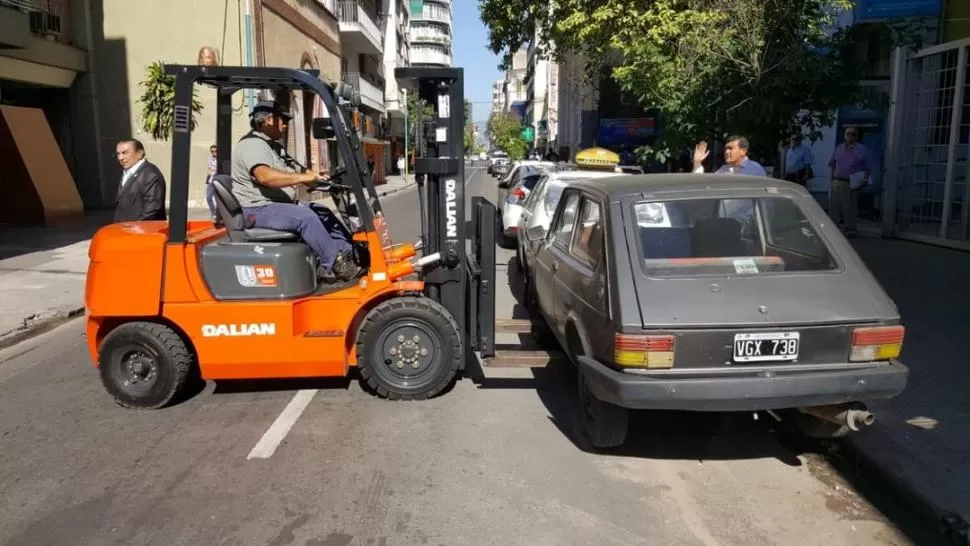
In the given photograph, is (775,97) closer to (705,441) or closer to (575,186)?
(575,186)

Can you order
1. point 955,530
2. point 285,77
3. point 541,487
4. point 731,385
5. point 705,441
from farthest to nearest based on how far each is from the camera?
point 285,77, point 705,441, point 541,487, point 731,385, point 955,530

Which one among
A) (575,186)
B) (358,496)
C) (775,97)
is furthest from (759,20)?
(358,496)

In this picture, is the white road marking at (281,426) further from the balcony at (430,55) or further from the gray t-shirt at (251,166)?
the balcony at (430,55)

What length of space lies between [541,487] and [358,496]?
3.44 ft

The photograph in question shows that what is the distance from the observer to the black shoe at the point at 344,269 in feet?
18.6

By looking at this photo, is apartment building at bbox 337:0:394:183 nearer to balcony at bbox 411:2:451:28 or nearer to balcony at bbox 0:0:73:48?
balcony at bbox 0:0:73:48

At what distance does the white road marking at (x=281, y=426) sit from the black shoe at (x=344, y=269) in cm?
99

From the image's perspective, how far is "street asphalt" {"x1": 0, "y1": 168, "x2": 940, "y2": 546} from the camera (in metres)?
3.73

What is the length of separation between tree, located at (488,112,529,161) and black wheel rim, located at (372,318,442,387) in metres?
71.7

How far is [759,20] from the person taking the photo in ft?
29.2

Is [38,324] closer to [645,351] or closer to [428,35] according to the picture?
[645,351]

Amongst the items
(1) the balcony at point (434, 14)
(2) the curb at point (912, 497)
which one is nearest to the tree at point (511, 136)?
(1) the balcony at point (434, 14)

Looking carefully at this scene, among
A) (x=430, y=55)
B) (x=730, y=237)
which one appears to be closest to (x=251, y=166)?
(x=730, y=237)

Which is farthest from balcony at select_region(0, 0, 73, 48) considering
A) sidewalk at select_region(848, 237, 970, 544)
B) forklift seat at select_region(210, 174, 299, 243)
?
sidewalk at select_region(848, 237, 970, 544)
